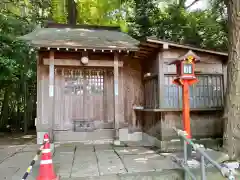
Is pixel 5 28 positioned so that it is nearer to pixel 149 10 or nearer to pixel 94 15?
pixel 94 15

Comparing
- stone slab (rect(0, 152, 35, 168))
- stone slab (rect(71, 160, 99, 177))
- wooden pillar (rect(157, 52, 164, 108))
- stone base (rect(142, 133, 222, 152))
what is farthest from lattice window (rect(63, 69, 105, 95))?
stone slab (rect(71, 160, 99, 177))

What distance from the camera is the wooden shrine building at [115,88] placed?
668cm

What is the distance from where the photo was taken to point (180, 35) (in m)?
11.5

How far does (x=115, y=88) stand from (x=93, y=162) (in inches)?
114

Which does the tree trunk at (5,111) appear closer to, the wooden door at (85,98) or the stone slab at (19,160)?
the wooden door at (85,98)

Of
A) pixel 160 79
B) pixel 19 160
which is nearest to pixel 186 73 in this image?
pixel 160 79

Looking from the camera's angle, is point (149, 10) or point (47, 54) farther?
point (149, 10)

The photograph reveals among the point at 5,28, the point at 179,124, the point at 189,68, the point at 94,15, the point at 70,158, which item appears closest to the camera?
the point at 189,68

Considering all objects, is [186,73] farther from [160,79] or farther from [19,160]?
[19,160]

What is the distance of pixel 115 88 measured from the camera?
7336 mm

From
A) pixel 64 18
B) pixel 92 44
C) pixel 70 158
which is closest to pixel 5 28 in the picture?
pixel 64 18

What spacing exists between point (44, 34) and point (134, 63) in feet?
11.8

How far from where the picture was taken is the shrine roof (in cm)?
662

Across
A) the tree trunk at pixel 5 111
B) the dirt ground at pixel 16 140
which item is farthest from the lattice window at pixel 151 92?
the tree trunk at pixel 5 111
